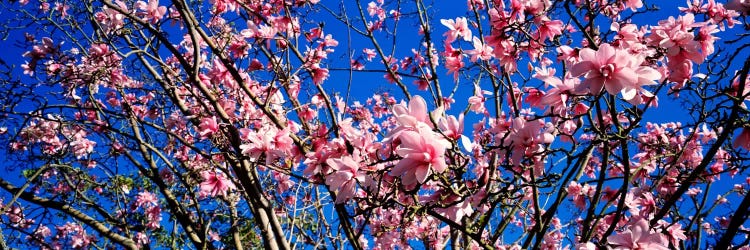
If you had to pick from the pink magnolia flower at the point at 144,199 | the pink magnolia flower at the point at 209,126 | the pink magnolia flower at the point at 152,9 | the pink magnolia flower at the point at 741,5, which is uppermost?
the pink magnolia flower at the point at 144,199

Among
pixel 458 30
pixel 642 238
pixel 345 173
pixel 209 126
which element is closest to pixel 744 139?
pixel 642 238

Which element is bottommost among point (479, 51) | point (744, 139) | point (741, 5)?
point (744, 139)

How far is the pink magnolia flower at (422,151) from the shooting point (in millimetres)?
1118

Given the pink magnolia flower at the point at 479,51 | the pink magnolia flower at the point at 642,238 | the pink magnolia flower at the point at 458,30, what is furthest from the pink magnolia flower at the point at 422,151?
the pink magnolia flower at the point at 458,30

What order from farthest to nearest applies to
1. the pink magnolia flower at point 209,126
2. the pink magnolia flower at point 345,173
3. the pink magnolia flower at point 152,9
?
the pink magnolia flower at point 152,9, the pink magnolia flower at point 209,126, the pink magnolia flower at point 345,173

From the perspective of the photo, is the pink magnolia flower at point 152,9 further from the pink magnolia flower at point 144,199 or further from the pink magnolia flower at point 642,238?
the pink magnolia flower at point 144,199

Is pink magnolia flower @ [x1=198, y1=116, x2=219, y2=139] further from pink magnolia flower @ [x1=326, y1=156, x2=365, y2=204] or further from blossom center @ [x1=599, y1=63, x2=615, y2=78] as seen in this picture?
blossom center @ [x1=599, y1=63, x2=615, y2=78]

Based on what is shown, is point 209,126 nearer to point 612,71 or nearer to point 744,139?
point 612,71

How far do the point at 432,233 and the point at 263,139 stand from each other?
300cm

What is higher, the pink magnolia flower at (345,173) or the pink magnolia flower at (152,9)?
A: the pink magnolia flower at (152,9)

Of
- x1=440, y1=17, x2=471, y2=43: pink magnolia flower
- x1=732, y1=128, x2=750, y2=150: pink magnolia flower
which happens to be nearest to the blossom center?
x1=732, y1=128, x2=750, y2=150: pink magnolia flower

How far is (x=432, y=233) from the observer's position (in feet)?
14.4

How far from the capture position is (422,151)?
3.71 ft

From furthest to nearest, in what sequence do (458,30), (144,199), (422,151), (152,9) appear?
(144,199) < (152,9) < (458,30) < (422,151)
